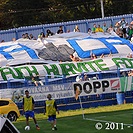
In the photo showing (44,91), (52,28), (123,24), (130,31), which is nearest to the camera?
(44,91)

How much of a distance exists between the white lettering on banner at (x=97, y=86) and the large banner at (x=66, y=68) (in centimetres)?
253

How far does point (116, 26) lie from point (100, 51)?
454cm

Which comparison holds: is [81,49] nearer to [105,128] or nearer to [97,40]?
[97,40]

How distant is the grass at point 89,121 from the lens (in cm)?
2000

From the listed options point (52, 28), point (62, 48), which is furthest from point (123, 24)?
point (62, 48)

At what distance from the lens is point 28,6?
6131 cm

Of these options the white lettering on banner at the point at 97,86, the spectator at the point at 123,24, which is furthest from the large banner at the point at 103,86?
the spectator at the point at 123,24

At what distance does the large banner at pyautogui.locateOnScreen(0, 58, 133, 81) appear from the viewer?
95.1 feet

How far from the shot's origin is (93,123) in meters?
21.8

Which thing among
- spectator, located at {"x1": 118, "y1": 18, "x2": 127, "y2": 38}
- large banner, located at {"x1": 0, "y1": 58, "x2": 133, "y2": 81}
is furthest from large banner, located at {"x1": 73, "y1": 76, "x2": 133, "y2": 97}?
spectator, located at {"x1": 118, "y1": 18, "x2": 127, "y2": 38}

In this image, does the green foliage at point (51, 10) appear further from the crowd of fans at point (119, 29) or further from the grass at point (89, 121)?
the grass at point (89, 121)

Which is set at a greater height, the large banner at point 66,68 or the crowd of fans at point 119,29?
the crowd of fans at point 119,29

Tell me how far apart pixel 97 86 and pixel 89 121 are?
349cm

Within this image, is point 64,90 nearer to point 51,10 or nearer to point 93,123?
point 93,123
